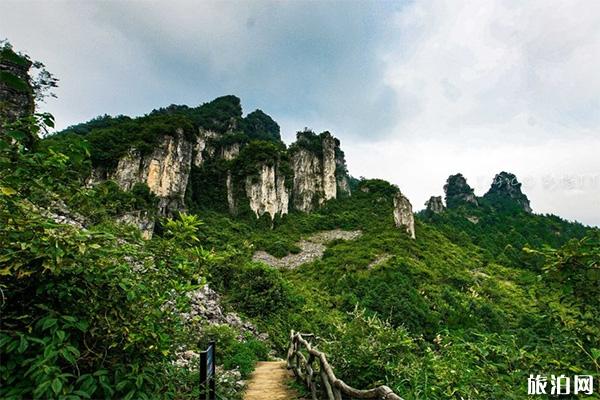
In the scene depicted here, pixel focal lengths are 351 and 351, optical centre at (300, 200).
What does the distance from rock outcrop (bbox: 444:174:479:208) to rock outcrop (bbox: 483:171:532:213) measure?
10.9 metres

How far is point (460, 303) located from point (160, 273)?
85.7ft

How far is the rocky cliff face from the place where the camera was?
39.8m

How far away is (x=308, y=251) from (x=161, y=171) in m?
20.5

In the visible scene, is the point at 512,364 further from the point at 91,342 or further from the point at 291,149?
the point at 291,149

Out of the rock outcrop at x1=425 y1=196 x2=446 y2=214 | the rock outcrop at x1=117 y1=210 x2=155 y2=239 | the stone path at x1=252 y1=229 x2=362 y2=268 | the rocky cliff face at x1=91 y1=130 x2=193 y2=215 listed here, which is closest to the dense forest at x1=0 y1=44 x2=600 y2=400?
the rock outcrop at x1=117 y1=210 x2=155 y2=239

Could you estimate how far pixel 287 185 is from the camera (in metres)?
62.9

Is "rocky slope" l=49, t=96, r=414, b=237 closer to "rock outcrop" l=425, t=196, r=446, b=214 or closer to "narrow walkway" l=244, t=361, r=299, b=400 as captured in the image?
"rock outcrop" l=425, t=196, r=446, b=214

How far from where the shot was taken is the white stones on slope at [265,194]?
188 ft

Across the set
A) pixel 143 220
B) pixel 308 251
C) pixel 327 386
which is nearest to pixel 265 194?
pixel 308 251

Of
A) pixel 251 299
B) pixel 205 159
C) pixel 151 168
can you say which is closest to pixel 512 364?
pixel 251 299

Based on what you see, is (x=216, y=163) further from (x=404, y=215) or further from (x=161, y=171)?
(x=404, y=215)

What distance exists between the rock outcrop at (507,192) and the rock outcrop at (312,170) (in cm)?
6435

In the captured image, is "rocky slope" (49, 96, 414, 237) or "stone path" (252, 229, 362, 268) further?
"rocky slope" (49, 96, 414, 237)

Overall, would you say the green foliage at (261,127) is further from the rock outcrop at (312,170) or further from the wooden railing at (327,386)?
the wooden railing at (327,386)
